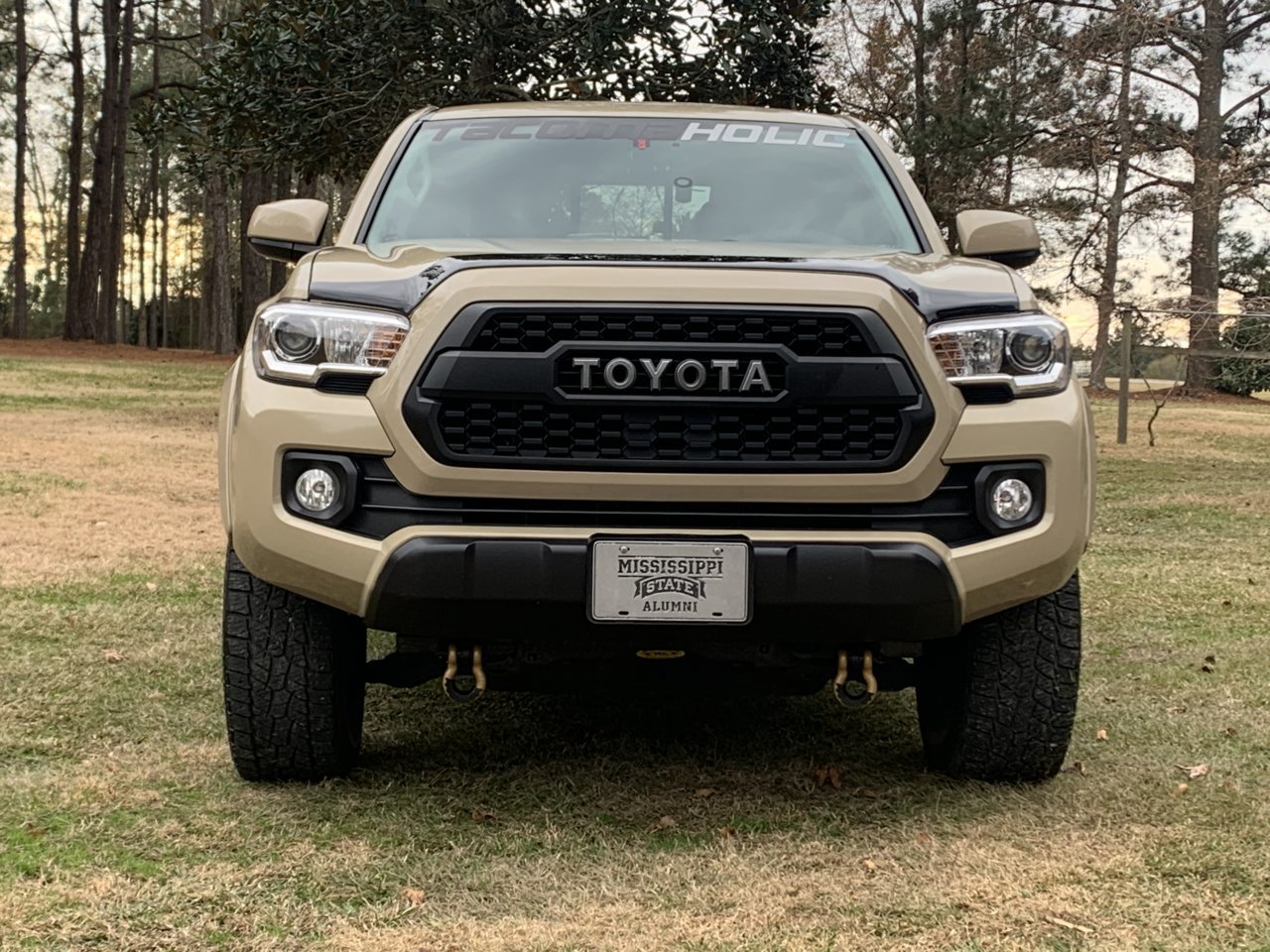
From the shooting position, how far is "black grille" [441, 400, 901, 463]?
9.95 feet

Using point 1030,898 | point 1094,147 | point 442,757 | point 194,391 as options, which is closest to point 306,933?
point 442,757

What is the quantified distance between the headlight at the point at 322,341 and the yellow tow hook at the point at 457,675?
2.38ft

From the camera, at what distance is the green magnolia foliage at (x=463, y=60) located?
12.4 meters

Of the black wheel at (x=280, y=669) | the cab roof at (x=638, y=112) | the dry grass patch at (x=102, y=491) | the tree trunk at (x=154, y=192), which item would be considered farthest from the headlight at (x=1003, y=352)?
the tree trunk at (x=154, y=192)

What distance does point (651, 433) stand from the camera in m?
3.05

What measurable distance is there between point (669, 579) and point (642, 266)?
70 centimetres

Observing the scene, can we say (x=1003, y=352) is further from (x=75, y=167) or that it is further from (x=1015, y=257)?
(x=75, y=167)

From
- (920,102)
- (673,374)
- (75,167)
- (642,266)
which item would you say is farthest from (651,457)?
(75,167)

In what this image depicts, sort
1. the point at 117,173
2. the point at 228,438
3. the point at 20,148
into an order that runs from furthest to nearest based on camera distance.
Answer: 1. the point at 20,148
2. the point at 117,173
3. the point at 228,438

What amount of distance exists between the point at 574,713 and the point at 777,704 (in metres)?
0.71

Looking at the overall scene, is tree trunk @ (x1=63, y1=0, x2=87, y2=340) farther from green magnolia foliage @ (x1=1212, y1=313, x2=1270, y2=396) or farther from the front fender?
A: the front fender

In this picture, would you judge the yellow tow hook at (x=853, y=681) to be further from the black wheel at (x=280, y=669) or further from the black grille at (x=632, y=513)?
the black wheel at (x=280, y=669)

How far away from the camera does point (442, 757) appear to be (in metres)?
3.96

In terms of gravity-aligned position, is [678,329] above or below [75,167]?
below
